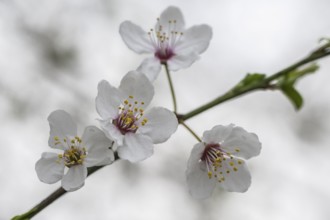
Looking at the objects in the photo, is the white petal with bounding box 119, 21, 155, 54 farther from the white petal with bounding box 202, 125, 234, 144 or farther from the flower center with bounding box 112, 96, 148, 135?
the white petal with bounding box 202, 125, 234, 144

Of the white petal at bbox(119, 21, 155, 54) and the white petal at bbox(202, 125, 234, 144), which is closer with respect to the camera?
the white petal at bbox(202, 125, 234, 144)

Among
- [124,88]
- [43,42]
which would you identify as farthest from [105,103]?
[43,42]

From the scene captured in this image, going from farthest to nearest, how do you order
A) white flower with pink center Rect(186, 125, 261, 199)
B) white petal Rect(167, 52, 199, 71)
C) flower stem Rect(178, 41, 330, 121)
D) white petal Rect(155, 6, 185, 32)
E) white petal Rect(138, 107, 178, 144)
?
white petal Rect(155, 6, 185, 32)
white petal Rect(167, 52, 199, 71)
white flower with pink center Rect(186, 125, 261, 199)
white petal Rect(138, 107, 178, 144)
flower stem Rect(178, 41, 330, 121)

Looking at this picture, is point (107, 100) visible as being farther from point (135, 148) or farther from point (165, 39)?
point (165, 39)

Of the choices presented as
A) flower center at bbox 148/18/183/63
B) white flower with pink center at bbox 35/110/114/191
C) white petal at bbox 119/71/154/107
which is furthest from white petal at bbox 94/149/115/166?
flower center at bbox 148/18/183/63

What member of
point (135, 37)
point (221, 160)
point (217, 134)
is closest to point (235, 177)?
point (221, 160)

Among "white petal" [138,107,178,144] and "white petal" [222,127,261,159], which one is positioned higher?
"white petal" [138,107,178,144]

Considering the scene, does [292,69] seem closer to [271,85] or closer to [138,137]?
[271,85]
